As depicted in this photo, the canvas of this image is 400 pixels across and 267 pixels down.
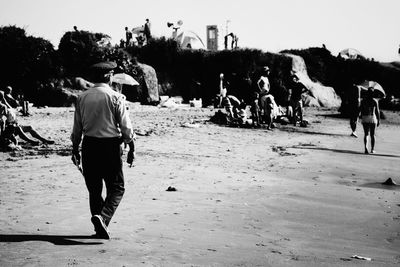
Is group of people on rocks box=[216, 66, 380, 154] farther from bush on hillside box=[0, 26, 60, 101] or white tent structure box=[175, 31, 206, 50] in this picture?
white tent structure box=[175, 31, 206, 50]

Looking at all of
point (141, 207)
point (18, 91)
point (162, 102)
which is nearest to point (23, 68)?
point (18, 91)

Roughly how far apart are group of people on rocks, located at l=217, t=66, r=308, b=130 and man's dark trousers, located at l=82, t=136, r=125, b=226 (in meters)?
13.5

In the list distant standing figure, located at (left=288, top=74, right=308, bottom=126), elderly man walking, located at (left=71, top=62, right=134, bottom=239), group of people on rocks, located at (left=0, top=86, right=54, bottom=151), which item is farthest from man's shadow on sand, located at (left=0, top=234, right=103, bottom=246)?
distant standing figure, located at (left=288, top=74, right=308, bottom=126)

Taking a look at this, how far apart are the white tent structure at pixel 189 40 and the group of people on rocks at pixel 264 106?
15677mm

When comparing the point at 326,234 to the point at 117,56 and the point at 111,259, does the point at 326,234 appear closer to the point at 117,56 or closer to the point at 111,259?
the point at 111,259

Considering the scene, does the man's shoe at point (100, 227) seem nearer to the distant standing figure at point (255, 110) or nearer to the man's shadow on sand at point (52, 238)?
the man's shadow on sand at point (52, 238)

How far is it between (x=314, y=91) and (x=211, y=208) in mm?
26321

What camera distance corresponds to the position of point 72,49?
2889 centimetres

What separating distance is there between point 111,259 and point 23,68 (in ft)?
75.4

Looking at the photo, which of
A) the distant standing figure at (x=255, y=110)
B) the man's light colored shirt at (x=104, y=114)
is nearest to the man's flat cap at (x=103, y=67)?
the man's light colored shirt at (x=104, y=114)

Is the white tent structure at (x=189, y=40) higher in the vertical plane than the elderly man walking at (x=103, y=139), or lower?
higher

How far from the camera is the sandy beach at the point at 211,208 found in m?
4.78

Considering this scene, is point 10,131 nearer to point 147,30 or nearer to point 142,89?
point 142,89

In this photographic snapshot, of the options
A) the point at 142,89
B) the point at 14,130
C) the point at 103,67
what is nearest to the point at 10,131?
the point at 14,130
